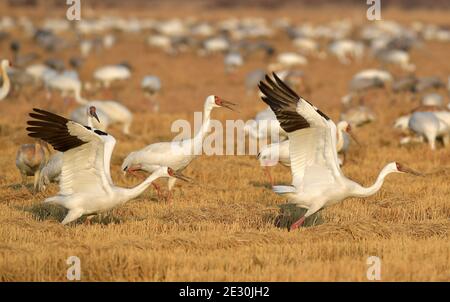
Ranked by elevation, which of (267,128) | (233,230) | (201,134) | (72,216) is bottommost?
(233,230)

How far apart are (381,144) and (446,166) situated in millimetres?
1921

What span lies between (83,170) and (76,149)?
22 centimetres

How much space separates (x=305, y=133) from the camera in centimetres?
715

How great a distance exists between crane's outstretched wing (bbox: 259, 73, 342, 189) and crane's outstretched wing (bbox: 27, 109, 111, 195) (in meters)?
1.43

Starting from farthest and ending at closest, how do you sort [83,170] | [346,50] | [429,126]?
[346,50] < [429,126] < [83,170]

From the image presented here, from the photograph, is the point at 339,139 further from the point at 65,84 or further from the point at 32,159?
the point at 65,84

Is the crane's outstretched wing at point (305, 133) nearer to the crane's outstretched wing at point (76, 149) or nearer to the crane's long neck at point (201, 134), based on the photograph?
the crane's outstretched wing at point (76, 149)

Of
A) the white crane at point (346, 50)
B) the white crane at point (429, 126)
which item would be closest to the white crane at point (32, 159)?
the white crane at point (429, 126)

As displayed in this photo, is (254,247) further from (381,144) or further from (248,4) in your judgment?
(248,4)

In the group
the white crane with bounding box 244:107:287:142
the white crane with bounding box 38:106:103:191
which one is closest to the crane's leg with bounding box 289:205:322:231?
the white crane with bounding box 38:106:103:191

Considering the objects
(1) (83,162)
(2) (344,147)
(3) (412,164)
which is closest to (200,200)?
(1) (83,162)

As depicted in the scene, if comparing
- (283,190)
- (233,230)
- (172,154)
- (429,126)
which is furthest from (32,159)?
(429,126)

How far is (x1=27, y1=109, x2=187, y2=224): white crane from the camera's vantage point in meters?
6.91

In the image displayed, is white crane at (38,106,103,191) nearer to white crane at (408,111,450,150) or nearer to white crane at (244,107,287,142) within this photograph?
white crane at (244,107,287,142)
